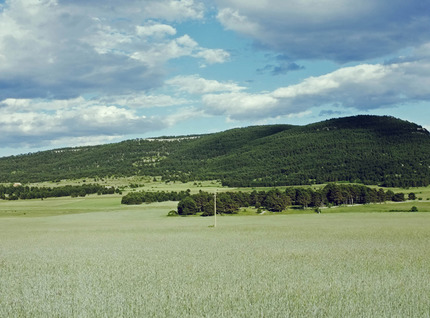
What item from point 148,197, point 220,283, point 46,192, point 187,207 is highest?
point 46,192

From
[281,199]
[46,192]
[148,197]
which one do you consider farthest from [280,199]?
[46,192]

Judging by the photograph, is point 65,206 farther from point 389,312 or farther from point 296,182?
point 389,312

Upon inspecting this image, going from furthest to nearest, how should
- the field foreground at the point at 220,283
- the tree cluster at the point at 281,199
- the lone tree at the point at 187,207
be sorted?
the tree cluster at the point at 281,199, the lone tree at the point at 187,207, the field foreground at the point at 220,283

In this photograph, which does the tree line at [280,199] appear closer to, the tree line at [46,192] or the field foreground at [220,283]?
the tree line at [46,192]

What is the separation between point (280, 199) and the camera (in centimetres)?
10156

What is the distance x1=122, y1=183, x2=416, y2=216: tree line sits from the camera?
9544 centimetres

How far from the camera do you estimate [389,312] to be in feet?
43.1

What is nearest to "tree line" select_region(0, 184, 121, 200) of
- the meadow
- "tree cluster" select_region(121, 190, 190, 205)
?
"tree cluster" select_region(121, 190, 190, 205)

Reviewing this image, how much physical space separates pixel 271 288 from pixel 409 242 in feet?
70.7

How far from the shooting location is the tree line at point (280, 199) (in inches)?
3757

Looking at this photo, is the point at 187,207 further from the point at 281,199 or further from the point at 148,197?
the point at 148,197

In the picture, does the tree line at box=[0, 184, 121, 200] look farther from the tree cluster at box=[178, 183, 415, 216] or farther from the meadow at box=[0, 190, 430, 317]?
the meadow at box=[0, 190, 430, 317]

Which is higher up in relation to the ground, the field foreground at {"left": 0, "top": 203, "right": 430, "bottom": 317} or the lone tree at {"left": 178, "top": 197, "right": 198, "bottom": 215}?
the field foreground at {"left": 0, "top": 203, "right": 430, "bottom": 317}

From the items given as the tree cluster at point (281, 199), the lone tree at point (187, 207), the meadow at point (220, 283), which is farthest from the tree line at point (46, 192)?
the meadow at point (220, 283)
